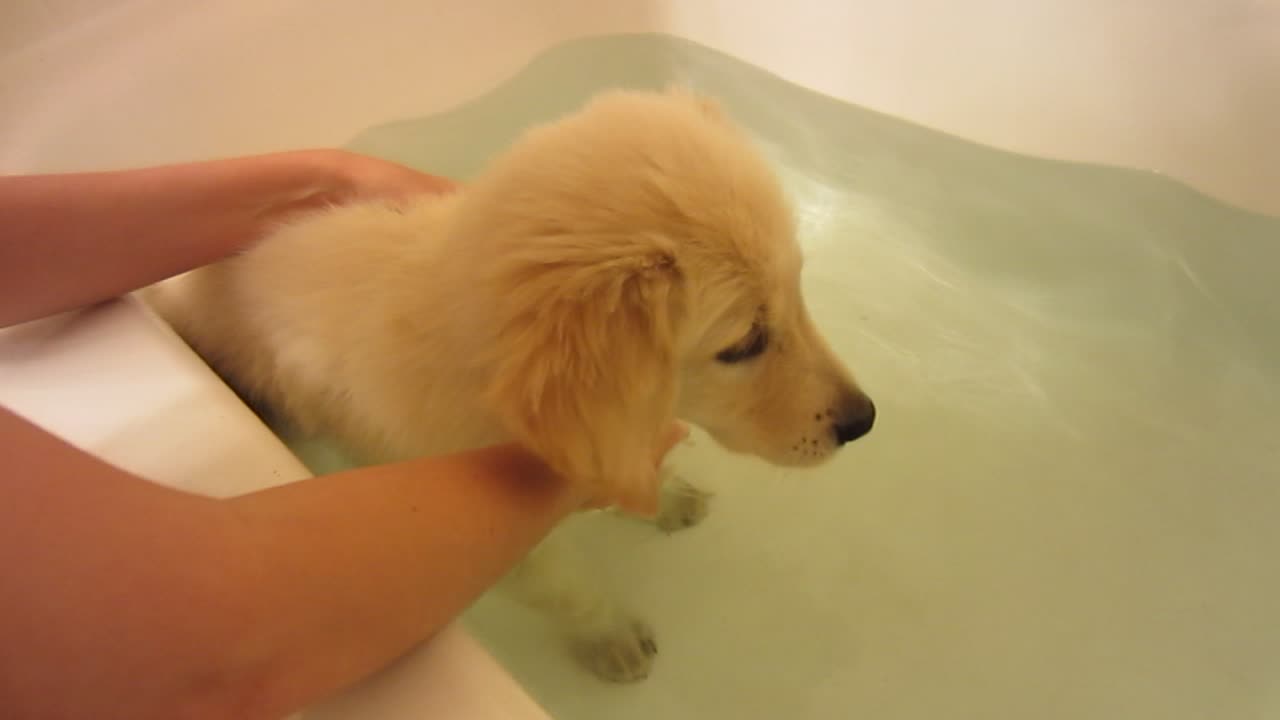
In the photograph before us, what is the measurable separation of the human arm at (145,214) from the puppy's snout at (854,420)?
64 cm

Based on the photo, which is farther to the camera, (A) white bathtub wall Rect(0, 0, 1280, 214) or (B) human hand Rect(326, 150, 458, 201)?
(A) white bathtub wall Rect(0, 0, 1280, 214)

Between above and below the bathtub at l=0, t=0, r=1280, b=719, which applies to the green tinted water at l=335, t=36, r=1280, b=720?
below

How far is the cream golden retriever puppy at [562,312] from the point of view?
74 centimetres

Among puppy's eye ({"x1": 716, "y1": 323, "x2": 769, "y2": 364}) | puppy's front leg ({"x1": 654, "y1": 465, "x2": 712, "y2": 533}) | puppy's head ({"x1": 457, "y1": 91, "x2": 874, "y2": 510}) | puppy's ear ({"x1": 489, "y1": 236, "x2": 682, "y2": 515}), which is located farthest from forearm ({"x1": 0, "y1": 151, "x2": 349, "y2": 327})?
puppy's front leg ({"x1": 654, "y1": 465, "x2": 712, "y2": 533})

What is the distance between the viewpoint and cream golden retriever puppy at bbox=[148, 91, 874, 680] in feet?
2.43

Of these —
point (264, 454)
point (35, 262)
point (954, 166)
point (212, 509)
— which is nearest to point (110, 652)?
point (212, 509)

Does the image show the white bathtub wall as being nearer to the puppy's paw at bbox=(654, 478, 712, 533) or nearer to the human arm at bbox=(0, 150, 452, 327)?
the human arm at bbox=(0, 150, 452, 327)

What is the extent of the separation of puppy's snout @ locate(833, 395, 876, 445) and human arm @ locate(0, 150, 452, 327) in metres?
0.64

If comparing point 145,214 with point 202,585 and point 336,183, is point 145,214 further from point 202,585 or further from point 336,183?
point 202,585

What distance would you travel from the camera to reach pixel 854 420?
1007mm

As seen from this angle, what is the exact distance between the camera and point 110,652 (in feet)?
1.70

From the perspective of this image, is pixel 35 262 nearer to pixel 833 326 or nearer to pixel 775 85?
pixel 833 326

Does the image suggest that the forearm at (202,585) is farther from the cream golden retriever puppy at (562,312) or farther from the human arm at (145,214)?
the human arm at (145,214)

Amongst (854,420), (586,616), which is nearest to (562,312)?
(854,420)
